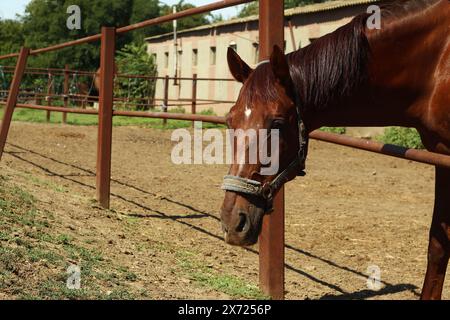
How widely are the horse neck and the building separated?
1583 cm

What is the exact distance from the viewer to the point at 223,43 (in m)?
28.0

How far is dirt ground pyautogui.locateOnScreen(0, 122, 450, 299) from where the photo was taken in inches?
154

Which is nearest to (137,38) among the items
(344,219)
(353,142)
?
(344,219)

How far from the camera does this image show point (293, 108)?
2.43 m

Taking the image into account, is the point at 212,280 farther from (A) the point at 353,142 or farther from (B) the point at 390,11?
(B) the point at 390,11

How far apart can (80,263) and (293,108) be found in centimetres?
164

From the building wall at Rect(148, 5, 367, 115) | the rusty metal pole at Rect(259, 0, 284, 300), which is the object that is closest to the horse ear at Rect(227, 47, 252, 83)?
the rusty metal pole at Rect(259, 0, 284, 300)

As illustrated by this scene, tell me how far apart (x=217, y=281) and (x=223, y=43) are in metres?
25.1

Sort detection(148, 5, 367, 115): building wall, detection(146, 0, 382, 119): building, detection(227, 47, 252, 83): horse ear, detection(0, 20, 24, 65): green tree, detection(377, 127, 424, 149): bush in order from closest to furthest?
detection(227, 47, 252, 83): horse ear
detection(377, 127, 424, 149): bush
detection(146, 0, 382, 119): building
detection(148, 5, 367, 115): building wall
detection(0, 20, 24, 65): green tree

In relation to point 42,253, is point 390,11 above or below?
above

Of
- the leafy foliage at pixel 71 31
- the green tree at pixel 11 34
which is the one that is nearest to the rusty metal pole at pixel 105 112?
the leafy foliage at pixel 71 31

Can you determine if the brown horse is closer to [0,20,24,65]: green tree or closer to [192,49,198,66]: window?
[192,49,198,66]: window

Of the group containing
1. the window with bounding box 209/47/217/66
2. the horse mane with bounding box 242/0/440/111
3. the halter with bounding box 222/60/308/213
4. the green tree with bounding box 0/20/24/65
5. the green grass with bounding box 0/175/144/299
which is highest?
the green tree with bounding box 0/20/24/65

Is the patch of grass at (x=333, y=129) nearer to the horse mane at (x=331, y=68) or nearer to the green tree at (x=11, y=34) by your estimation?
the horse mane at (x=331, y=68)
